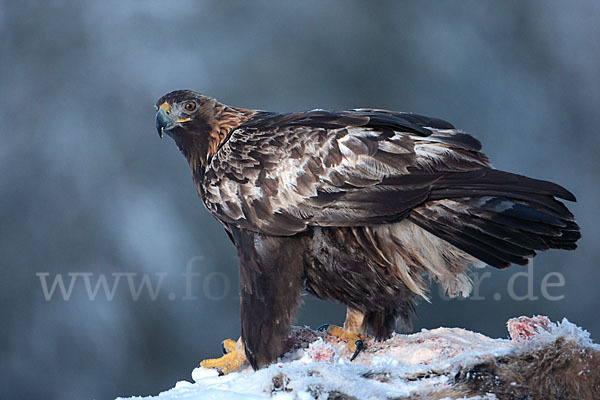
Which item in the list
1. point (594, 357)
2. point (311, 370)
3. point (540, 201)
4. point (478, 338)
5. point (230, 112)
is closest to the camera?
point (594, 357)

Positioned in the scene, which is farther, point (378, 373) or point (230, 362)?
point (230, 362)

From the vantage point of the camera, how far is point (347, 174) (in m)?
3.39

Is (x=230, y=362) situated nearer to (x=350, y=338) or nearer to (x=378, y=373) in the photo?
(x=350, y=338)

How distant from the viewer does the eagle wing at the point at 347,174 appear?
3172 mm

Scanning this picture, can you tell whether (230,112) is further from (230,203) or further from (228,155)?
(230,203)

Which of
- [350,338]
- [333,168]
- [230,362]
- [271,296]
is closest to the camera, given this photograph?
[333,168]

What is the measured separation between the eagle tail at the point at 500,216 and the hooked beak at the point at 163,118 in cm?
202

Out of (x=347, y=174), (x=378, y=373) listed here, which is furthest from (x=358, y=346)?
(x=347, y=174)

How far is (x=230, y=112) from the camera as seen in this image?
4402mm

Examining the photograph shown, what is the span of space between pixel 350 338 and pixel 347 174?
1.00m

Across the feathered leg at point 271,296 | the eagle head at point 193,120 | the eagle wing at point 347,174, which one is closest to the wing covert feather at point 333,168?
the eagle wing at point 347,174

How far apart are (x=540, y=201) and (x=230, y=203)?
172 cm

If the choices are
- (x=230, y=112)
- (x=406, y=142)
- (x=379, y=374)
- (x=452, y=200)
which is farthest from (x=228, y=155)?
(x=379, y=374)

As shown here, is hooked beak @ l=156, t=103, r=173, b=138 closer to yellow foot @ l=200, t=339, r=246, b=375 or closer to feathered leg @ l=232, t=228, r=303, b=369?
feathered leg @ l=232, t=228, r=303, b=369
